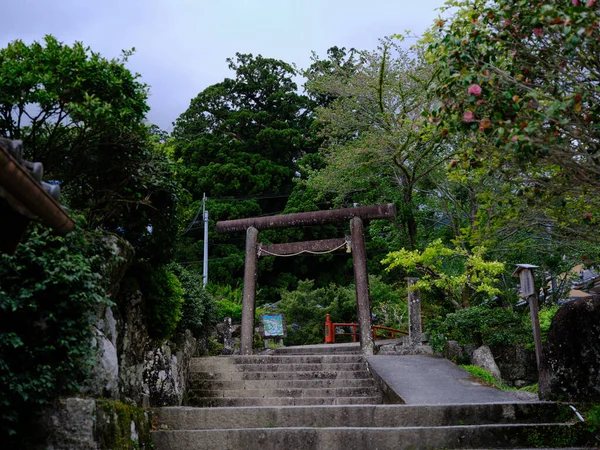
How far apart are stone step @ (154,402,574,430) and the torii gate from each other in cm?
645

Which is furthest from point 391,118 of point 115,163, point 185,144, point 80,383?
point 185,144

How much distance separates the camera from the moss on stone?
19.6ft

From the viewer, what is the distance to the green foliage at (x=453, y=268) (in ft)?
46.0

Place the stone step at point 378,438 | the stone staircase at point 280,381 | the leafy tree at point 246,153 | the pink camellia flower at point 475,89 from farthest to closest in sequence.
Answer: the leafy tree at point 246,153 < the stone staircase at point 280,381 < the stone step at point 378,438 < the pink camellia flower at point 475,89

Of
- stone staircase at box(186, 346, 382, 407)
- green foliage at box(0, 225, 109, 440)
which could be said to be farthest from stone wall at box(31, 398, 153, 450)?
stone staircase at box(186, 346, 382, 407)

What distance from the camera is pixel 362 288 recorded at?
14.9 metres

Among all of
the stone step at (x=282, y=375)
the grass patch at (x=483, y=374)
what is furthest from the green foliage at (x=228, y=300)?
the grass patch at (x=483, y=374)

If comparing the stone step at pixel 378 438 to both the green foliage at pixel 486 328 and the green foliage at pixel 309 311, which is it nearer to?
the green foliage at pixel 486 328

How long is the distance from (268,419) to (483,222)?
414 inches

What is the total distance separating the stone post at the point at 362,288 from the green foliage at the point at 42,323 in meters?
9.10

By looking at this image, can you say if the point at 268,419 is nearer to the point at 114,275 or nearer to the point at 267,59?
the point at 114,275

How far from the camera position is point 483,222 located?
16188 millimetres

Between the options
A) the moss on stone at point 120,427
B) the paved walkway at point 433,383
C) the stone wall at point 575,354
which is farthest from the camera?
the paved walkway at point 433,383

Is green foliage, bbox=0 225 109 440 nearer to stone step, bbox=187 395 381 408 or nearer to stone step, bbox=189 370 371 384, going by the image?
stone step, bbox=187 395 381 408
